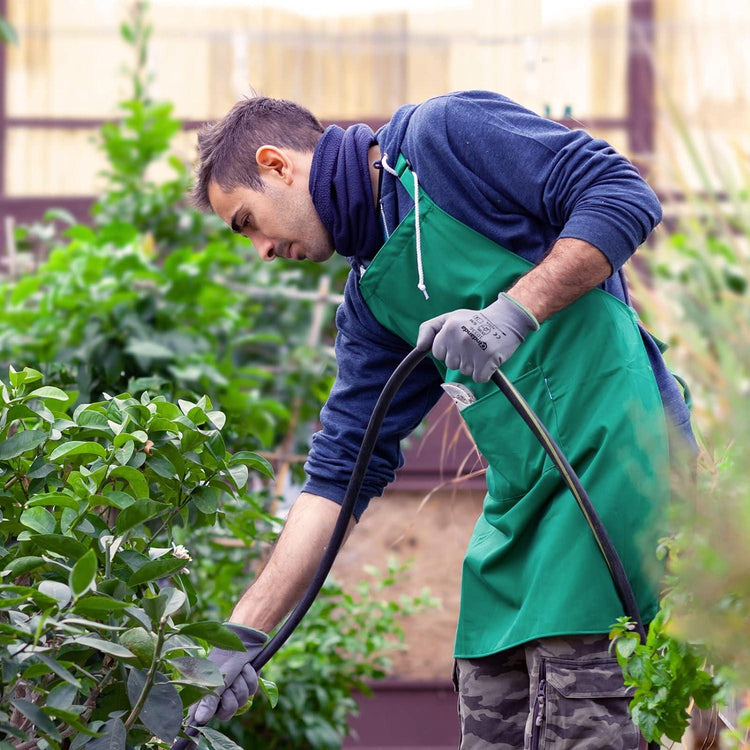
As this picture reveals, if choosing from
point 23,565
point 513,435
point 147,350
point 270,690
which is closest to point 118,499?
point 23,565

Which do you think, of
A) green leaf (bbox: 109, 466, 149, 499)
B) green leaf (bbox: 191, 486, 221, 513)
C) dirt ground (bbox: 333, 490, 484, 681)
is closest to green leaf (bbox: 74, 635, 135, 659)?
green leaf (bbox: 109, 466, 149, 499)

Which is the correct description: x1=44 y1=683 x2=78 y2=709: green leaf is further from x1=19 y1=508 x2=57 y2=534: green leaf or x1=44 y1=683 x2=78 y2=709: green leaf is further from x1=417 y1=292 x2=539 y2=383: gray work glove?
x1=417 y1=292 x2=539 y2=383: gray work glove

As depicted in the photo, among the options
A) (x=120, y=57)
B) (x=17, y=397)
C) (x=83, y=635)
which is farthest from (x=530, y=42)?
(x=83, y=635)

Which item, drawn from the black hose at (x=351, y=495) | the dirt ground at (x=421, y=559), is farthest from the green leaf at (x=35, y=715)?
the dirt ground at (x=421, y=559)

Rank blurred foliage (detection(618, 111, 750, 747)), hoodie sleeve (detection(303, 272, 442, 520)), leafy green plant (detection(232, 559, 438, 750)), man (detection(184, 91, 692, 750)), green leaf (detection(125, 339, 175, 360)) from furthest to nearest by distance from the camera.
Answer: leafy green plant (detection(232, 559, 438, 750)), green leaf (detection(125, 339, 175, 360)), hoodie sleeve (detection(303, 272, 442, 520)), man (detection(184, 91, 692, 750)), blurred foliage (detection(618, 111, 750, 747))

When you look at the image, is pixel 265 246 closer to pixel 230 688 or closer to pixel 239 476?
pixel 239 476

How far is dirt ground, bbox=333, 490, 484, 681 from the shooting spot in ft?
13.2

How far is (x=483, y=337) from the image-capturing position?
5.30 feet

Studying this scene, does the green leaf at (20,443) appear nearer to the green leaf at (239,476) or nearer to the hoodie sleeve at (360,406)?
the green leaf at (239,476)

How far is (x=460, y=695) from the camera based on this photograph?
6.36ft

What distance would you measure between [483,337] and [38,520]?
0.64 meters

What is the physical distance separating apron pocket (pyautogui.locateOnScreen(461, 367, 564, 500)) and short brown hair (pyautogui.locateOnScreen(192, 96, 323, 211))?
0.53m

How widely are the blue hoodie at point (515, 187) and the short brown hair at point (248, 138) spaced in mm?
155

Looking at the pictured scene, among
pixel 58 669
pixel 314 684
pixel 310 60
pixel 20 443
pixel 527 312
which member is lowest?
pixel 314 684
